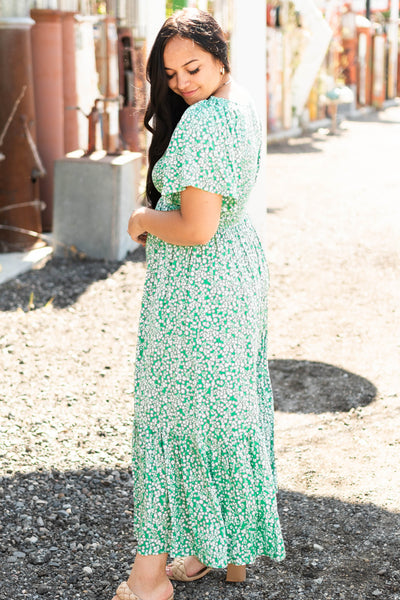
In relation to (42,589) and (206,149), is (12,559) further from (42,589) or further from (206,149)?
(206,149)

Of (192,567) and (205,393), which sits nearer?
(205,393)

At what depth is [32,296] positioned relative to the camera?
19.6ft

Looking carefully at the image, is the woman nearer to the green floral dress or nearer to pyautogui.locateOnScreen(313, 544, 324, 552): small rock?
the green floral dress

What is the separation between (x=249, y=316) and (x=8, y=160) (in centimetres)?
485

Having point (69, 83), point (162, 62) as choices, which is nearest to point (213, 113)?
point (162, 62)

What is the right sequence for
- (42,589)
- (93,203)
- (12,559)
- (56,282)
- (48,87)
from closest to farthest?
(42,589) < (12,559) < (56,282) < (93,203) < (48,87)

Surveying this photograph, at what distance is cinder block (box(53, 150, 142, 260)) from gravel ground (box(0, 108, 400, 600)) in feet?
0.57

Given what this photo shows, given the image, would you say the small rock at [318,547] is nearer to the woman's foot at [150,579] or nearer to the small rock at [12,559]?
the woman's foot at [150,579]

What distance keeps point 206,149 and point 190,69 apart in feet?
0.75

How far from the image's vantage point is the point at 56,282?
6.42 m

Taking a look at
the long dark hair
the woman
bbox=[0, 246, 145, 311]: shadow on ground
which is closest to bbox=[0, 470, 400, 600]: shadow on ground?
the woman

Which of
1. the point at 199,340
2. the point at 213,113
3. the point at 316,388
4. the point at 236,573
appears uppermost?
the point at 213,113

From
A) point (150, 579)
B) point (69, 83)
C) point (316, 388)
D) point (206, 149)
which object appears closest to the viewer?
point (206, 149)

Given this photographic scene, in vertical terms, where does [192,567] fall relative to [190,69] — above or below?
below
